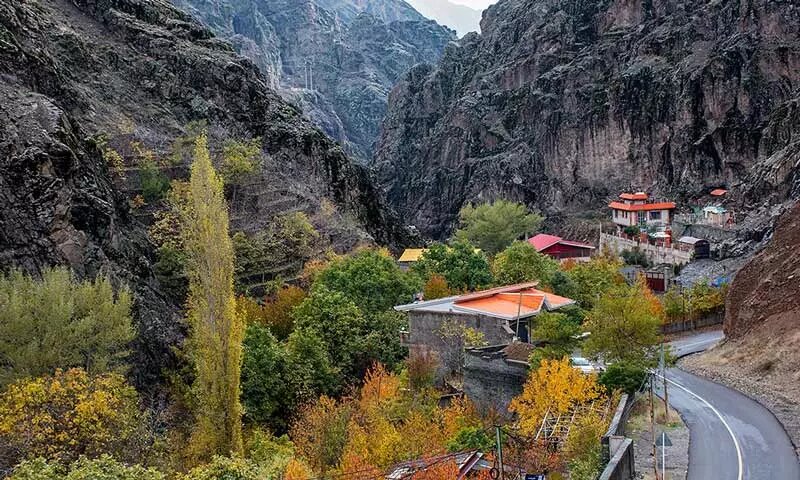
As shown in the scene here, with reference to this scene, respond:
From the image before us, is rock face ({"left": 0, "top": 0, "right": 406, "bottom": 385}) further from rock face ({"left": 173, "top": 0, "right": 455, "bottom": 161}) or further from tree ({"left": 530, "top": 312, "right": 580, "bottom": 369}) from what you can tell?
rock face ({"left": 173, "top": 0, "right": 455, "bottom": 161})

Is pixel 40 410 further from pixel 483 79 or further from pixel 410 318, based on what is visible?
pixel 483 79

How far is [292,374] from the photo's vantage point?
94.9 ft

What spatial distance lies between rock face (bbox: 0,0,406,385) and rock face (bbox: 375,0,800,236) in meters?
42.1

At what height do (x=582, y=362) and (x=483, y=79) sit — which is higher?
(x=483, y=79)

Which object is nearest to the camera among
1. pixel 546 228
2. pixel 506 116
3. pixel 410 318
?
pixel 410 318

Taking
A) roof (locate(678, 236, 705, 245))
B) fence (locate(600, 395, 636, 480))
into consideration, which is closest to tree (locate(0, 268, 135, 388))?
fence (locate(600, 395, 636, 480))

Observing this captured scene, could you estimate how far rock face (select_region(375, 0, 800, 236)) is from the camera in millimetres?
83562

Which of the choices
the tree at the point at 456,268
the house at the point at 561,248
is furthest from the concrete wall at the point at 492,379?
the house at the point at 561,248

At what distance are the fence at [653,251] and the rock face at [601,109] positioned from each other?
1009cm

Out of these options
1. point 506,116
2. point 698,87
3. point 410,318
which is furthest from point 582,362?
point 506,116

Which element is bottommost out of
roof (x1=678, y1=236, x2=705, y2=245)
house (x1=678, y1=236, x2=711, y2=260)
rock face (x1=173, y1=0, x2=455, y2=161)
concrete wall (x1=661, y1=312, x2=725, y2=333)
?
concrete wall (x1=661, y1=312, x2=725, y2=333)

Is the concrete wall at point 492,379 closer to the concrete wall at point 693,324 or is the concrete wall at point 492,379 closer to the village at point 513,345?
the village at point 513,345

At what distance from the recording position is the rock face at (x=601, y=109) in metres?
83.6

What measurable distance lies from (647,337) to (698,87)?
237ft
